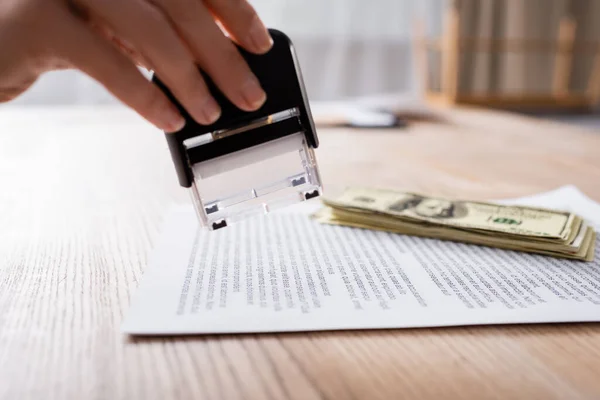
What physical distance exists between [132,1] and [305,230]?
304 mm

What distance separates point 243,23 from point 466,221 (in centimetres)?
31

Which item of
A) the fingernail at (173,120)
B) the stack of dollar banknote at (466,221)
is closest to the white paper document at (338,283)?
the stack of dollar banknote at (466,221)

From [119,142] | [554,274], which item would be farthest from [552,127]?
[554,274]

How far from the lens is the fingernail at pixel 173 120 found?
17.8 inches

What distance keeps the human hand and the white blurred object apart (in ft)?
8.08

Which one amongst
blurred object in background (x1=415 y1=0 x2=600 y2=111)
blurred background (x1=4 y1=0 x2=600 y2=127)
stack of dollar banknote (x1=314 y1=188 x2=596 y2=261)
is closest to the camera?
stack of dollar banknote (x1=314 y1=188 x2=596 y2=261)

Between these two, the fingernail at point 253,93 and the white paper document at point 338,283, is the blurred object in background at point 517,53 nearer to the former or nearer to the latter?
the white paper document at point 338,283

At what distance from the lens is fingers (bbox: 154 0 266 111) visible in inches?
17.2

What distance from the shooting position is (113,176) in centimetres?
96

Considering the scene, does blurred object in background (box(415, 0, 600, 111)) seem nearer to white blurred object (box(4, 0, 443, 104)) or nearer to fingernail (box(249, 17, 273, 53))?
white blurred object (box(4, 0, 443, 104))

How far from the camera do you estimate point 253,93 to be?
462mm

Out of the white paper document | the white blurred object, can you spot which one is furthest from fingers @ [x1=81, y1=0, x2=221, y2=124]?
the white blurred object

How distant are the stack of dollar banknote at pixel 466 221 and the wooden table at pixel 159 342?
157mm

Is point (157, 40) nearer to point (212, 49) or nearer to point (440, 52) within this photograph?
point (212, 49)
